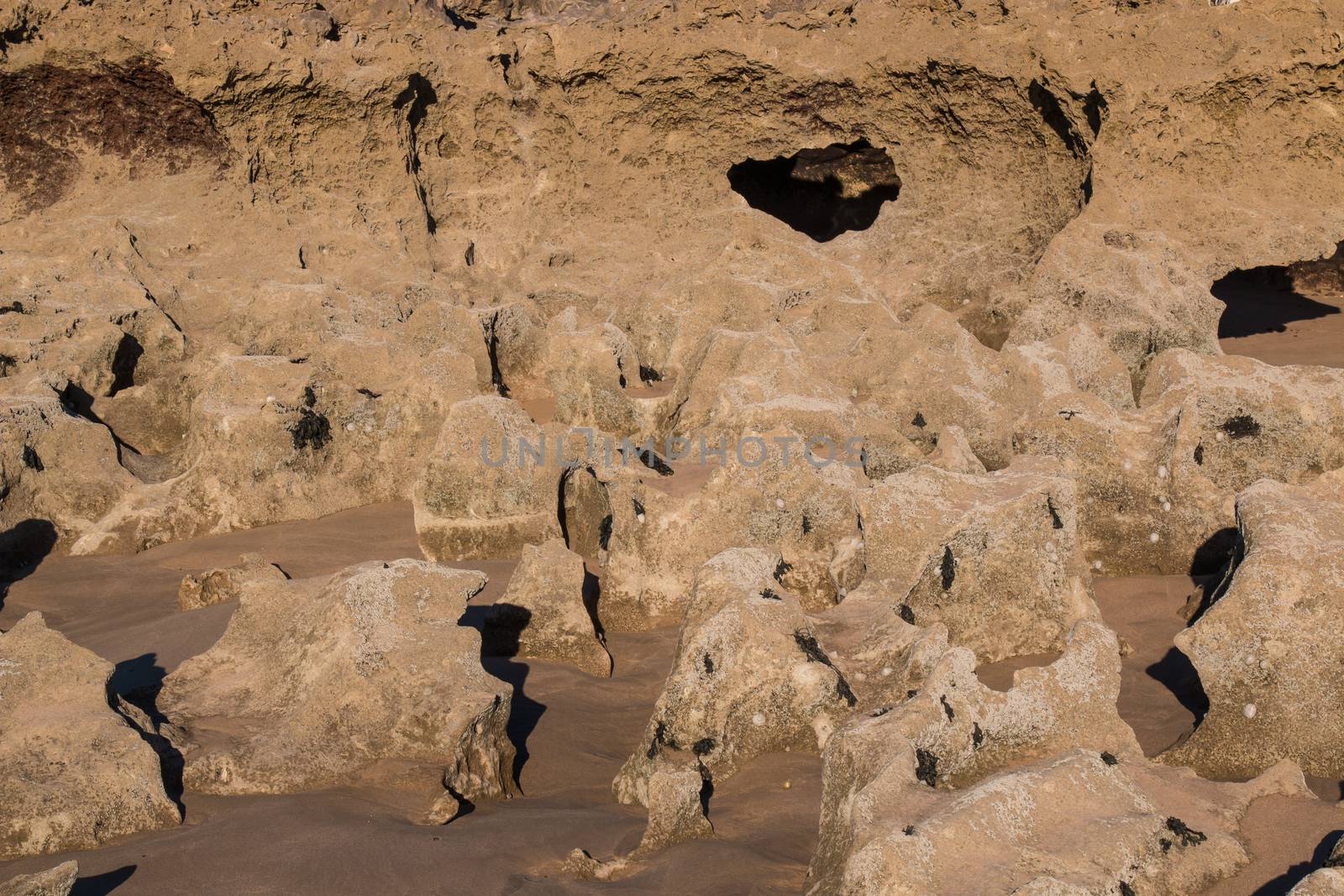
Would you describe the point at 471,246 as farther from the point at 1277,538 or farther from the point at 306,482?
the point at 1277,538

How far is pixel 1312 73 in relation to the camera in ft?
24.0

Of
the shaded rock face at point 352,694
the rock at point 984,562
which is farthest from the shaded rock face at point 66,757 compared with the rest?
the rock at point 984,562

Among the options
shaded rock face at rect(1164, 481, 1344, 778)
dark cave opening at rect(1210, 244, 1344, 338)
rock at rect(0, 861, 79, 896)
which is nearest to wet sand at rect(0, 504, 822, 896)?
rock at rect(0, 861, 79, 896)

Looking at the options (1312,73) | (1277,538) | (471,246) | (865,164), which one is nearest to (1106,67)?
(1312,73)

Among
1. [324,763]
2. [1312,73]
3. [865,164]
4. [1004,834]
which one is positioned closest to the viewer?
[1004,834]

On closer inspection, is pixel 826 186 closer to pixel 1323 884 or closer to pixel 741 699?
pixel 741 699

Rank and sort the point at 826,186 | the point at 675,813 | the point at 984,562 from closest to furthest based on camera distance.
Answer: the point at 675,813
the point at 984,562
the point at 826,186

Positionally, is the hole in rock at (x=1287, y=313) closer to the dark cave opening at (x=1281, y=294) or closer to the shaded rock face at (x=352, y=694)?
the dark cave opening at (x=1281, y=294)

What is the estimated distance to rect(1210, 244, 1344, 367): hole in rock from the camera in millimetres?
7875

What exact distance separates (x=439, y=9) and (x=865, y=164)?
10.5 ft

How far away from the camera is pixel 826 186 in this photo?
10055mm

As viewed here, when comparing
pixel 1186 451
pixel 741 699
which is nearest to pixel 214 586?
pixel 741 699

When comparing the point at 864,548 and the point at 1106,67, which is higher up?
the point at 1106,67

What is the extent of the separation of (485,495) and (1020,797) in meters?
3.11
